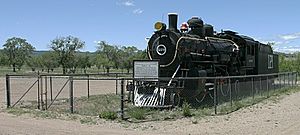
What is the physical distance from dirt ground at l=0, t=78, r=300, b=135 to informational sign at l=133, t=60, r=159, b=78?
3.94 meters

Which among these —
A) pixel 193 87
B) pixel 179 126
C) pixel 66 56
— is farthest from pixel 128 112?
pixel 66 56

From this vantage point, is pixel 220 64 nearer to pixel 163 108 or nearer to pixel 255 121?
pixel 163 108

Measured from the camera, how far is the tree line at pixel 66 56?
3393 inches

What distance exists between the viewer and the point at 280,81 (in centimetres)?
2912

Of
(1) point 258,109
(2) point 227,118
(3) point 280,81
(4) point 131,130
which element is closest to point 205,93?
(1) point 258,109

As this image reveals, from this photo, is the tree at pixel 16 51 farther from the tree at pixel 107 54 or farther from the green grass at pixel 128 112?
the green grass at pixel 128 112

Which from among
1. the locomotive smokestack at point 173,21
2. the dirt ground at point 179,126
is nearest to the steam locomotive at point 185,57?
the locomotive smokestack at point 173,21

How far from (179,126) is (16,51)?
10384cm

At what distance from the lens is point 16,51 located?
109875 mm

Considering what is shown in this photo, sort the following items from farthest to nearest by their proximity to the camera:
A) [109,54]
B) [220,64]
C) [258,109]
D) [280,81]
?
1. [109,54]
2. [280,81]
3. [220,64]
4. [258,109]

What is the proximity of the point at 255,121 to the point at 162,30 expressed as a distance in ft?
21.5

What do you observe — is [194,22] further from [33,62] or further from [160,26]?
[33,62]

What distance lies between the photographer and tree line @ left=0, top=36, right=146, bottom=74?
3393 inches

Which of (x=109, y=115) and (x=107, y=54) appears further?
(x=107, y=54)
